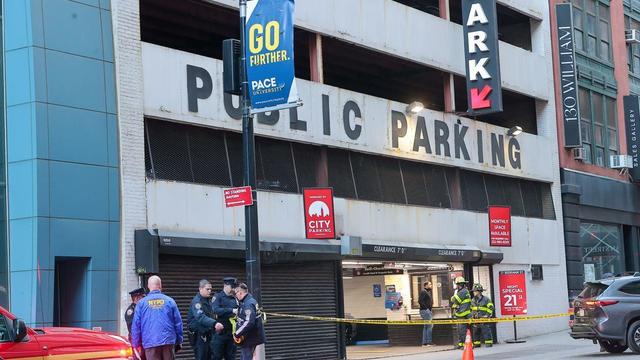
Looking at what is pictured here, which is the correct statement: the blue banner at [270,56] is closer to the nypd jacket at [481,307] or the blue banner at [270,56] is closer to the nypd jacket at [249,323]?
the nypd jacket at [249,323]

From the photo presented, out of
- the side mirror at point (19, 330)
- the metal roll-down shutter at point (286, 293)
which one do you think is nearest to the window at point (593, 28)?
the metal roll-down shutter at point (286, 293)

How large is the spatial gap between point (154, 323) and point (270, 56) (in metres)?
4.45

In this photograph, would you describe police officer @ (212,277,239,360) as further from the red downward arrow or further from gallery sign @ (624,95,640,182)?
gallery sign @ (624,95,640,182)

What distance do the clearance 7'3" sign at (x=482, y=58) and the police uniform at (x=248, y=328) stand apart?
14626 millimetres

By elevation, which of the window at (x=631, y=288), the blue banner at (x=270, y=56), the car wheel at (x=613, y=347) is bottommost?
the car wheel at (x=613, y=347)

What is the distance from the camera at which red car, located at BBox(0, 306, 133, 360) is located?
11.2 m

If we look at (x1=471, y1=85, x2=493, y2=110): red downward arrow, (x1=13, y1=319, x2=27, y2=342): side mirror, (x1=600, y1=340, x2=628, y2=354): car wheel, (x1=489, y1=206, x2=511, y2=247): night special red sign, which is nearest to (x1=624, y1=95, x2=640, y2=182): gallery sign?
(x1=489, y1=206, x2=511, y2=247): night special red sign

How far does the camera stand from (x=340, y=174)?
77.0ft

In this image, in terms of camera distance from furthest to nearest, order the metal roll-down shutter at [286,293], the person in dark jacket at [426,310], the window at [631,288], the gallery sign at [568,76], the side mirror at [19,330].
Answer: the gallery sign at [568,76] → the person in dark jacket at [426,310] → the window at [631,288] → the metal roll-down shutter at [286,293] → the side mirror at [19,330]

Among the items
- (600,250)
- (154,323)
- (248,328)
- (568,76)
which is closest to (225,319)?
(248,328)

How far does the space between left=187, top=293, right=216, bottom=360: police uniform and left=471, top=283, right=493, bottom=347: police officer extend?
10006 mm

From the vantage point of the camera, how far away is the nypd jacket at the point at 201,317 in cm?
1566

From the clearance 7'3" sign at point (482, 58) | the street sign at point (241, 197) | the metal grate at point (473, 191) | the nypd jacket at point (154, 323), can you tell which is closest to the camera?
the nypd jacket at point (154, 323)

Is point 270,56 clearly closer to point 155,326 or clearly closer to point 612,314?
point 155,326
